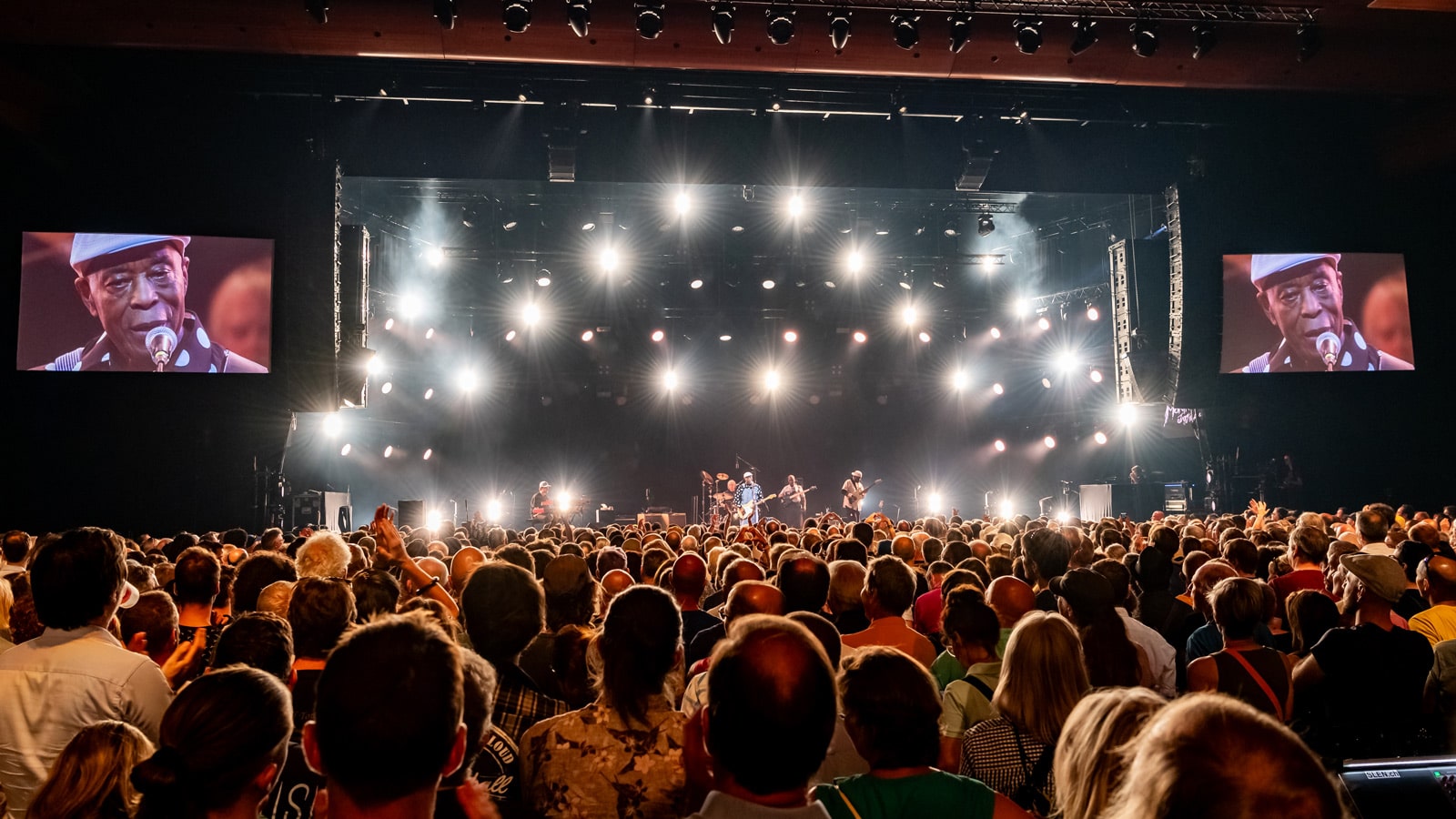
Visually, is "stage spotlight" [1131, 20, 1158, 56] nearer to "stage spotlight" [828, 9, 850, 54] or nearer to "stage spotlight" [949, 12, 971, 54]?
"stage spotlight" [949, 12, 971, 54]

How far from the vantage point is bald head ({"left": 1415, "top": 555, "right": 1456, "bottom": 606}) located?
4551mm

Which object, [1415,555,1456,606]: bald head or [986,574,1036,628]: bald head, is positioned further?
[1415,555,1456,606]: bald head

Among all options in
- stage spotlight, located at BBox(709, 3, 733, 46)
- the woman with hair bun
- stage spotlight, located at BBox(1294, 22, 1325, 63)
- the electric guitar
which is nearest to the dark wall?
stage spotlight, located at BBox(1294, 22, 1325, 63)

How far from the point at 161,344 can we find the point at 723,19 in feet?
33.6

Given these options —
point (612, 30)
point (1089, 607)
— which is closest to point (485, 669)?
point (1089, 607)

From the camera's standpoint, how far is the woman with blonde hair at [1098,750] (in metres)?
1.77

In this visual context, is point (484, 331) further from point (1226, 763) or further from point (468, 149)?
point (1226, 763)

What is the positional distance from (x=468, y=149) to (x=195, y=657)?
13455 mm

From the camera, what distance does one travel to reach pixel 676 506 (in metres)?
26.3

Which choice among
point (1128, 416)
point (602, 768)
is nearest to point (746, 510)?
point (1128, 416)

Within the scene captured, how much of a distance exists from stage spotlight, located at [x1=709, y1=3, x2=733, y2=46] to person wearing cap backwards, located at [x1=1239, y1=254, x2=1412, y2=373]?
11.1 metres

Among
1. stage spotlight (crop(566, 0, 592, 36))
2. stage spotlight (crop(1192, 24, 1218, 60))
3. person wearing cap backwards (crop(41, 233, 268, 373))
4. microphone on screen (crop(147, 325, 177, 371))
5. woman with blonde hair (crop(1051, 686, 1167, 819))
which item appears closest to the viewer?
woman with blonde hair (crop(1051, 686, 1167, 819))

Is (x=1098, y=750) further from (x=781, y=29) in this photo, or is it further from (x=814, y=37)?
(x=814, y=37)

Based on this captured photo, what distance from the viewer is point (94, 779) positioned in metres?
2.00
